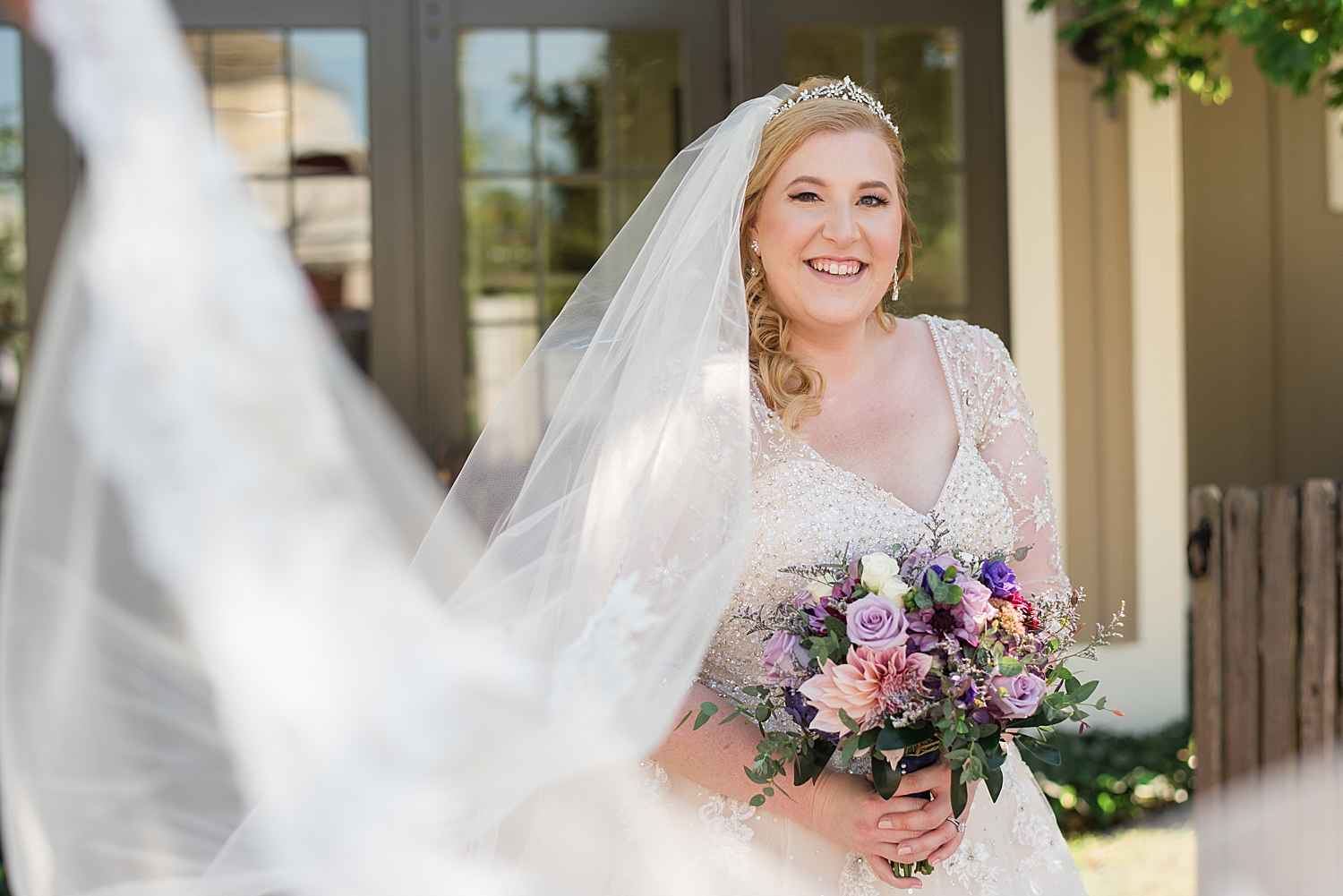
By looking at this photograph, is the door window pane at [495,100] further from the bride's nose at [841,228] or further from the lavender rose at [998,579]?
the lavender rose at [998,579]

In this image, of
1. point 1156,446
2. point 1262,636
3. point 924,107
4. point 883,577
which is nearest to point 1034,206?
point 924,107

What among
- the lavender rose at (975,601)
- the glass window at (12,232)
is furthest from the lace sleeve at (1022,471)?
the glass window at (12,232)

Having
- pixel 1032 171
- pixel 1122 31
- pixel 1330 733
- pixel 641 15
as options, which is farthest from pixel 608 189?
pixel 1330 733

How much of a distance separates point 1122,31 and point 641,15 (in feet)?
6.45

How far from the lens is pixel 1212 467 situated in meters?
5.66

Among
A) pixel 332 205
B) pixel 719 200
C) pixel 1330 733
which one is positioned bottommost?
pixel 1330 733

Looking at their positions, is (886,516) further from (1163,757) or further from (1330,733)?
(1163,757)

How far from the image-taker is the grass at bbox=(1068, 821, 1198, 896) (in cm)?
414

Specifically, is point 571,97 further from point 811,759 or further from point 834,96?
point 811,759

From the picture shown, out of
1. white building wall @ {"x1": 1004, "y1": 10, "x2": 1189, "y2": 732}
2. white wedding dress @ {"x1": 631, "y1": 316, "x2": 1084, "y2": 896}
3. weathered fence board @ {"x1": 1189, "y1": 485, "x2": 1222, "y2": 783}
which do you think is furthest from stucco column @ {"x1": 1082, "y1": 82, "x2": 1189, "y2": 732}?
white wedding dress @ {"x1": 631, "y1": 316, "x2": 1084, "y2": 896}

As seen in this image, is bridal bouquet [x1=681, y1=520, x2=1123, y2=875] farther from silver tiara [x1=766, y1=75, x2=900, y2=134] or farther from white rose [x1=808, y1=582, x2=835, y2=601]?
silver tiara [x1=766, y1=75, x2=900, y2=134]

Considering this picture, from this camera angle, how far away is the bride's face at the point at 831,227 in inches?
90.2

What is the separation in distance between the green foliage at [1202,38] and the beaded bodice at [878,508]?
2150 millimetres

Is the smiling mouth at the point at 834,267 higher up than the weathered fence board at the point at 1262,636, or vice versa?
the smiling mouth at the point at 834,267
